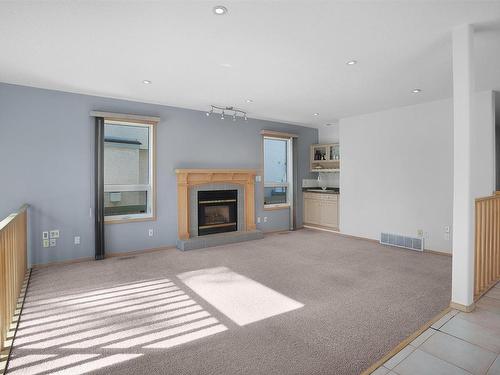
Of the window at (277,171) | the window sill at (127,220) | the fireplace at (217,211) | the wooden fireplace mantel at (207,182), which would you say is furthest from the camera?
the window at (277,171)

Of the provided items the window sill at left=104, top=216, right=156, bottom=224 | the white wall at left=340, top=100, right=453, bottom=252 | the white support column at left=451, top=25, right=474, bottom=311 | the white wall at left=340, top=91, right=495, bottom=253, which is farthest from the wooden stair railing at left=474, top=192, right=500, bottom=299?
the window sill at left=104, top=216, right=156, bottom=224

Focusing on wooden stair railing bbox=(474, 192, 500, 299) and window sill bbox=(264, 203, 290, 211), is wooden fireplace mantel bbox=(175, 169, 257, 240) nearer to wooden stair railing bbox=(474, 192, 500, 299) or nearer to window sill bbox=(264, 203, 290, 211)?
window sill bbox=(264, 203, 290, 211)

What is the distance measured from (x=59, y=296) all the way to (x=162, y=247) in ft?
6.75

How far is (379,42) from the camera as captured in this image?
266 centimetres

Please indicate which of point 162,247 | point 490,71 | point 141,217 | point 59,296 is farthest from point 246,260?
point 490,71

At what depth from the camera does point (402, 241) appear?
16.7 ft

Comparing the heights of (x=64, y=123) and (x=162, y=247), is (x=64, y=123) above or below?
above

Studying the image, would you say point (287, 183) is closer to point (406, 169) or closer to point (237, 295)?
point (406, 169)

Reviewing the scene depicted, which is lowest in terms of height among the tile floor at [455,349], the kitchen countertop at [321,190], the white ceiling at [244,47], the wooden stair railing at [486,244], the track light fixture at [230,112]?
the tile floor at [455,349]

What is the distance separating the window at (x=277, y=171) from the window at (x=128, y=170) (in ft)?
8.79

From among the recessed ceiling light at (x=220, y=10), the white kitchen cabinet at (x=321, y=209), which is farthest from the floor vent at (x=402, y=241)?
the recessed ceiling light at (x=220, y=10)

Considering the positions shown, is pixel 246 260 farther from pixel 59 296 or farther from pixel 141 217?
pixel 59 296

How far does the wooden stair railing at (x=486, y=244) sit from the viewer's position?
2.71 meters

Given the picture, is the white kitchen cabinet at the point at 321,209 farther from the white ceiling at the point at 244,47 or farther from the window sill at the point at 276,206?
the white ceiling at the point at 244,47
